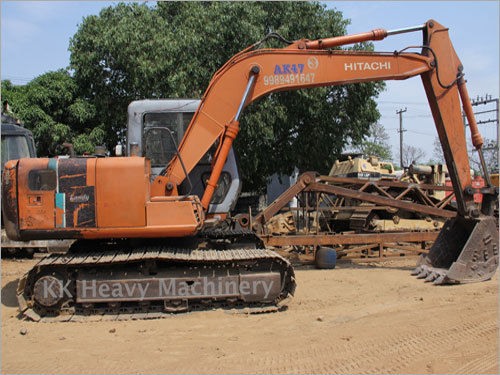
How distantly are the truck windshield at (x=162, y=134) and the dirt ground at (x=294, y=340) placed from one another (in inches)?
83.6

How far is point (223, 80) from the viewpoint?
245 inches

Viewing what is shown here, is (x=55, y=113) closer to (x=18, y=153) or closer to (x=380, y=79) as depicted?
(x=18, y=153)

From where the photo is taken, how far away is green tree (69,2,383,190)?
46.5 ft

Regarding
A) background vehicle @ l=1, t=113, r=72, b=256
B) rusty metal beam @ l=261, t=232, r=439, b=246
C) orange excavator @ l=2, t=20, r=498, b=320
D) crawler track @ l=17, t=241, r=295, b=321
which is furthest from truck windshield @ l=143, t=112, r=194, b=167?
background vehicle @ l=1, t=113, r=72, b=256

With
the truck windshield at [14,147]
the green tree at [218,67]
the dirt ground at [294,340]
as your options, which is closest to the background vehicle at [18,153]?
the truck windshield at [14,147]

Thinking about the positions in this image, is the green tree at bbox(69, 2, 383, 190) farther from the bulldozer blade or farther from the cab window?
the cab window

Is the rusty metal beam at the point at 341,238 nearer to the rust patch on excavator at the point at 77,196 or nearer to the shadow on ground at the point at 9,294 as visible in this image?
the rust patch on excavator at the point at 77,196

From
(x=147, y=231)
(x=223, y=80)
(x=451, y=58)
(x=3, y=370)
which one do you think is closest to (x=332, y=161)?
(x=451, y=58)

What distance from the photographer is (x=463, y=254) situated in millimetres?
7012

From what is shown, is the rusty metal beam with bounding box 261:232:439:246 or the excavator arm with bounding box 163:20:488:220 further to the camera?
the rusty metal beam with bounding box 261:232:439:246

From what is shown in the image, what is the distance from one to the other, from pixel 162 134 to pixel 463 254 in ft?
16.2

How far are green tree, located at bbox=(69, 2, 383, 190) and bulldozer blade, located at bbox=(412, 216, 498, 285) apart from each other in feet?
24.1

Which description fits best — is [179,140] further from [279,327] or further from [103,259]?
[279,327]

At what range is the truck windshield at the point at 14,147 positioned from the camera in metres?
9.79
